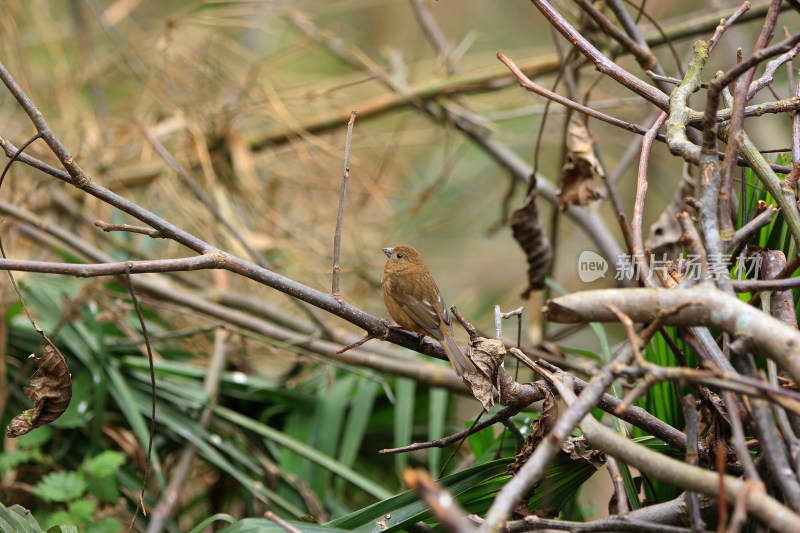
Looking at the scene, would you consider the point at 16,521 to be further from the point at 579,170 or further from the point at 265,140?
the point at 265,140

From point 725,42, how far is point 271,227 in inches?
147

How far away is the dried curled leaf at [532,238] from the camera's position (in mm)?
3320

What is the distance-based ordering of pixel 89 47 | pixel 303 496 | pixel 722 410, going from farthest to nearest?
pixel 89 47 < pixel 303 496 < pixel 722 410

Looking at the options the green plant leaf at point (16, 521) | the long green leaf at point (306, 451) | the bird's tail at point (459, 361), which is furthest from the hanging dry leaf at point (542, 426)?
the long green leaf at point (306, 451)

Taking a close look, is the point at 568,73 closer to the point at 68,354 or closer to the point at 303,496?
the point at 303,496

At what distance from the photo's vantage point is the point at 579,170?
3287 mm

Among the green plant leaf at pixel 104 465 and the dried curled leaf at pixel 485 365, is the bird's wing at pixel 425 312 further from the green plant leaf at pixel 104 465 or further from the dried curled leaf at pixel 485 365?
the green plant leaf at pixel 104 465

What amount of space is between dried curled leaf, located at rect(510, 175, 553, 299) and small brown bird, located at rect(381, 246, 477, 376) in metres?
0.46

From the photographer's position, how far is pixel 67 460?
10.9 feet

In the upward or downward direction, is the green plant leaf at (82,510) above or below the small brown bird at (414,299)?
below

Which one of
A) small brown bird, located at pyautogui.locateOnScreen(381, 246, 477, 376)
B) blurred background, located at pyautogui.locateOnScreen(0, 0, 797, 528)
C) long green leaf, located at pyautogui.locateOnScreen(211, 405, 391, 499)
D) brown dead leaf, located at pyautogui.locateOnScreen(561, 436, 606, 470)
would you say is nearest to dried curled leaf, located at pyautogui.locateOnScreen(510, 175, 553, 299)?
small brown bird, located at pyautogui.locateOnScreen(381, 246, 477, 376)

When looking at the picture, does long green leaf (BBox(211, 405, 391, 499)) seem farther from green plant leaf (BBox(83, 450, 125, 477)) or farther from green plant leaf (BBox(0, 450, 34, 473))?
green plant leaf (BBox(0, 450, 34, 473))

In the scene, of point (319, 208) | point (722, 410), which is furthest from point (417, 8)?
point (722, 410)

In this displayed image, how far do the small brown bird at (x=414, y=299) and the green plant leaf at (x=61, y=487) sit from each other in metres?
1.47
